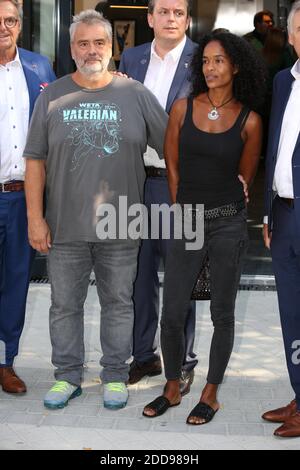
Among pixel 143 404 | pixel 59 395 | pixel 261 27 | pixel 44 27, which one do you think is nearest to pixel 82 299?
pixel 59 395

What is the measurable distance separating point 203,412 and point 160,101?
1.78 metres

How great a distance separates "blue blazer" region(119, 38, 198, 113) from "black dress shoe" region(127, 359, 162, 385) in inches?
61.3

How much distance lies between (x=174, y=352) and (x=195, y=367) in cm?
90

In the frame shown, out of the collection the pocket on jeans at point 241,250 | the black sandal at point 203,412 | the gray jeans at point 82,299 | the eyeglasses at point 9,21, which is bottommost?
the black sandal at point 203,412

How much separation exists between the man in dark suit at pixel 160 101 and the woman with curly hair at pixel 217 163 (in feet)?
1.10

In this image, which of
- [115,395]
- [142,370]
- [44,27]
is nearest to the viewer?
[115,395]

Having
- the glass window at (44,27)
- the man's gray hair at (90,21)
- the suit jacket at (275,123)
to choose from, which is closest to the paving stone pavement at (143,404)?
the suit jacket at (275,123)

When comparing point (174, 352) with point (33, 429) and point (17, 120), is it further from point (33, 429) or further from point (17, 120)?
point (17, 120)

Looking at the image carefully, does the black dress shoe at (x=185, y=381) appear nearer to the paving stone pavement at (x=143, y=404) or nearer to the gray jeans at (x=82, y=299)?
the paving stone pavement at (x=143, y=404)

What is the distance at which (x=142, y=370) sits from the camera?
18.2 feet

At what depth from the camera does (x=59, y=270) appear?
5.00m

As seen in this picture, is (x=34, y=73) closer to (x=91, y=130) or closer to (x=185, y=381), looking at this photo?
(x=91, y=130)

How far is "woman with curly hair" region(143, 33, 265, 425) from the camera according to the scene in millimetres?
4637

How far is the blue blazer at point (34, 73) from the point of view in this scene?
5.12m
